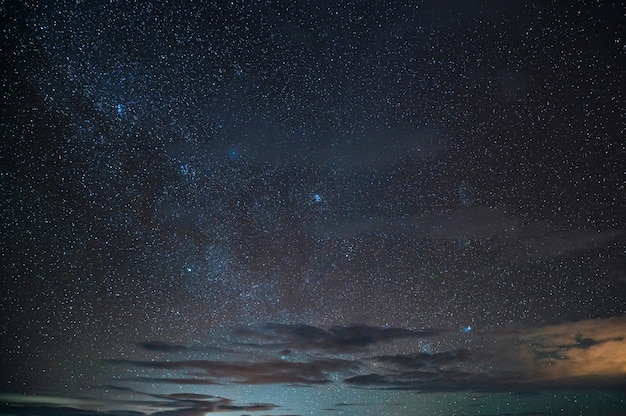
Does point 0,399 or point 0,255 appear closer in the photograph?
point 0,255

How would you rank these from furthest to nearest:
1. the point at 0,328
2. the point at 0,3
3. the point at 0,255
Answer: the point at 0,328, the point at 0,255, the point at 0,3

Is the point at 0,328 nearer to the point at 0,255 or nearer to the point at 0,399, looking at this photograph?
the point at 0,255

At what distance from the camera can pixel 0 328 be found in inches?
563

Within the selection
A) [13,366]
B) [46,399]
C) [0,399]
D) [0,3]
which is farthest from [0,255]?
[46,399]

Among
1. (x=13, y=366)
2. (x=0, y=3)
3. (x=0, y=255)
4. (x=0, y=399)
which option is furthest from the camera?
(x=0, y=399)

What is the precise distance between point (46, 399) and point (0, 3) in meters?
27.9

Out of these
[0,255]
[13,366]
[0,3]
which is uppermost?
[0,3]

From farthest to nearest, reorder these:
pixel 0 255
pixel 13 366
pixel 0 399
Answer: pixel 0 399, pixel 13 366, pixel 0 255

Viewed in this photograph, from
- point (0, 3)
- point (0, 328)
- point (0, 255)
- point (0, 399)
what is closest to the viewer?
point (0, 3)

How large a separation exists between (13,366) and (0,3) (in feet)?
56.8

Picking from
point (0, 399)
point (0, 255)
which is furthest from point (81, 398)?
point (0, 255)

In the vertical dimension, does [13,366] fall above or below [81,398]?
above

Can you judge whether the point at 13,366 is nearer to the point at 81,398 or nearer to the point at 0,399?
the point at 0,399

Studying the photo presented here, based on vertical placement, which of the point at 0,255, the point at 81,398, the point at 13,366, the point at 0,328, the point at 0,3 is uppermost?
the point at 0,3
